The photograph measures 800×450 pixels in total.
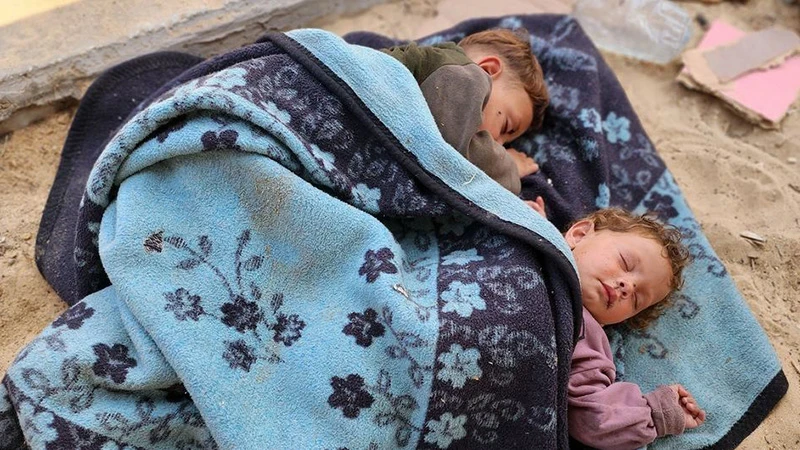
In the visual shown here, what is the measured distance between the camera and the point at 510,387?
58.7 inches

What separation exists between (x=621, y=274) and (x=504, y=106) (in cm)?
55

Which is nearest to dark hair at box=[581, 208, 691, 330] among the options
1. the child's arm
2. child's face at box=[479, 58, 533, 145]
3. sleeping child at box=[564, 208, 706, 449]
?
sleeping child at box=[564, 208, 706, 449]

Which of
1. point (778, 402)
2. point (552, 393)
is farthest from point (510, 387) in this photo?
point (778, 402)

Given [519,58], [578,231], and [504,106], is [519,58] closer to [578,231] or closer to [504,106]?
[504,106]

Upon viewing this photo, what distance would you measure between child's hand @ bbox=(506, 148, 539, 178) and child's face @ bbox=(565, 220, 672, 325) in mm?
348

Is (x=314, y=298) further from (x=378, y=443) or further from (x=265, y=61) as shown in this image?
(x=265, y=61)

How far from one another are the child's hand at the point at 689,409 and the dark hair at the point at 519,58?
83 cm

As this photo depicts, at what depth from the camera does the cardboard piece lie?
7.50 feet

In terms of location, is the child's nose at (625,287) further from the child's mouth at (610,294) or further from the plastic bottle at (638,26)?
the plastic bottle at (638,26)

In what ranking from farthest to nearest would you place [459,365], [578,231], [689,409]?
[578,231]
[689,409]
[459,365]

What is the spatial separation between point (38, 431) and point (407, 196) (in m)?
0.87

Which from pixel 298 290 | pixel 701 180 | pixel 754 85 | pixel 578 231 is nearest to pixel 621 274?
pixel 578 231

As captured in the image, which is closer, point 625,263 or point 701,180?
point 625,263

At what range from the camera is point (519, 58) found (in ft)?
6.49
